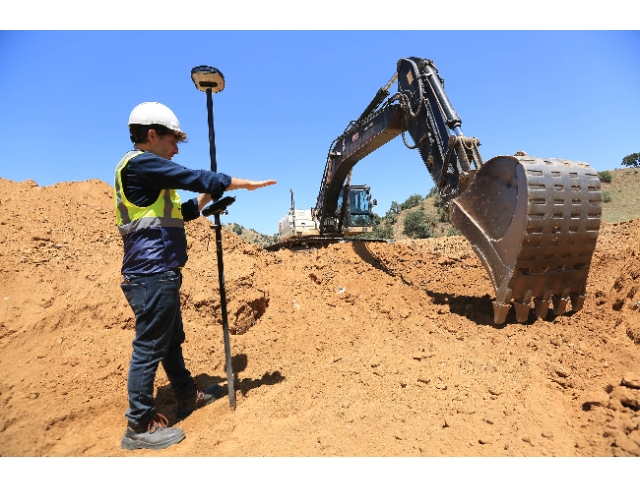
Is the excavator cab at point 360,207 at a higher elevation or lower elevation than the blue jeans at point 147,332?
higher

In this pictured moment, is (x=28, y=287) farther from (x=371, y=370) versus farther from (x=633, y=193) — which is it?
(x=633, y=193)

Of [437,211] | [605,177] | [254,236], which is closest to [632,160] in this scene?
[605,177]

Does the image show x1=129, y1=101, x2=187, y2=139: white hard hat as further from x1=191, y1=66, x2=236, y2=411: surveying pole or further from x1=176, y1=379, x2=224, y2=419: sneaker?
x1=176, y1=379, x2=224, y2=419: sneaker

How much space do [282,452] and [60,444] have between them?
1.52 metres

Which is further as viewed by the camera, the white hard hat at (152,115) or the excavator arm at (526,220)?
the excavator arm at (526,220)

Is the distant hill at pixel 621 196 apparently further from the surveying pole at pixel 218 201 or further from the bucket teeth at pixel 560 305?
the surveying pole at pixel 218 201

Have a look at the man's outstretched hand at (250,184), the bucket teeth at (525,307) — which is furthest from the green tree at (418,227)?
the man's outstretched hand at (250,184)

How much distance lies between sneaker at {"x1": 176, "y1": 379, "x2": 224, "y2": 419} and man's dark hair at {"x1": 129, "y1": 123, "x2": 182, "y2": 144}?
5.99ft

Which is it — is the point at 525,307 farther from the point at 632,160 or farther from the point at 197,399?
the point at 632,160

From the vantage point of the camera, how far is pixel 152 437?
7.71 feet

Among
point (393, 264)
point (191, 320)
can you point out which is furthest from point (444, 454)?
point (393, 264)

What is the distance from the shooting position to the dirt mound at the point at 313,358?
2.21 meters

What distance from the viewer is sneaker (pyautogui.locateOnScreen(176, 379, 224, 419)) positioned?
→ 2811 millimetres

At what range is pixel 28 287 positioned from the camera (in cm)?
388
